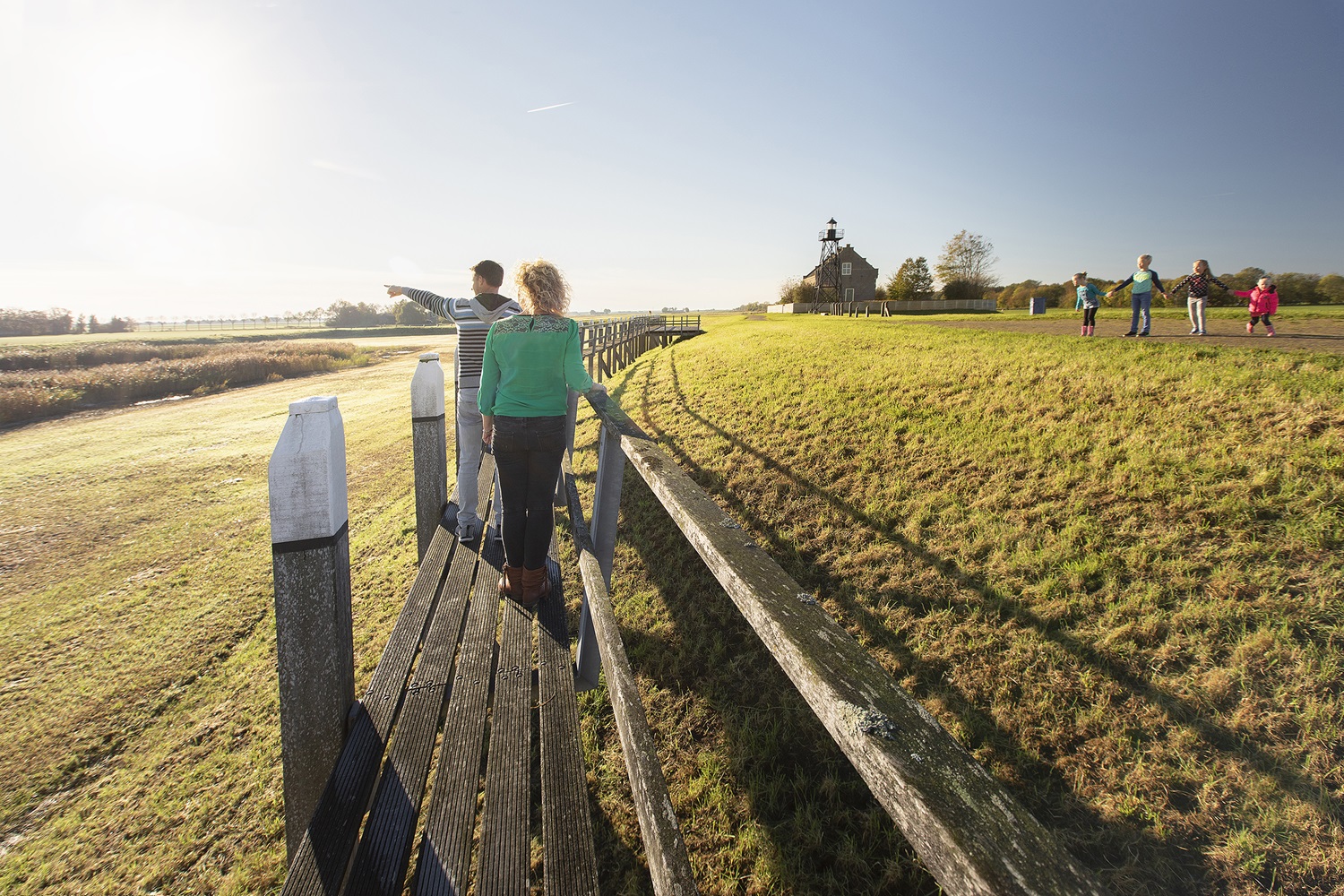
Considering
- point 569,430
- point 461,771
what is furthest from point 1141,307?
point 461,771

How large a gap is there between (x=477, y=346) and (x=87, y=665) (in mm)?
4212

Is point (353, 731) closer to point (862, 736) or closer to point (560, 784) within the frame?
point (560, 784)

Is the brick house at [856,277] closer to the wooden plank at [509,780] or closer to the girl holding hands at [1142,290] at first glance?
the girl holding hands at [1142,290]

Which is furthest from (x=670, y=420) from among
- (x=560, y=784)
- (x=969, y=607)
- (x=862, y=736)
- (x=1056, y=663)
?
(x=862, y=736)

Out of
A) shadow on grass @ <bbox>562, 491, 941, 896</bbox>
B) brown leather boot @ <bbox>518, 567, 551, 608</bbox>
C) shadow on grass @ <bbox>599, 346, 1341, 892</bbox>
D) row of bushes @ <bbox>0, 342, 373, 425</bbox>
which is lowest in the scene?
shadow on grass @ <bbox>562, 491, 941, 896</bbox>

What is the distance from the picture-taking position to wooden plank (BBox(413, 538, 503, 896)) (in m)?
1.70

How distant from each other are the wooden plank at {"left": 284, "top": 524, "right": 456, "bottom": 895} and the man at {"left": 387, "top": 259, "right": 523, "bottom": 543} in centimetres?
118

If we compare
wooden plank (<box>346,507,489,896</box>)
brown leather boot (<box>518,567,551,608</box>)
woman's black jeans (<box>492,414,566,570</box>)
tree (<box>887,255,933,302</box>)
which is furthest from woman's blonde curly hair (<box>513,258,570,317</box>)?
tree (<box>887,255,933,302</box>)

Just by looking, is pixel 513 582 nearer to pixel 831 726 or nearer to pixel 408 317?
pixel 831 726

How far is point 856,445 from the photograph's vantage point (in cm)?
574

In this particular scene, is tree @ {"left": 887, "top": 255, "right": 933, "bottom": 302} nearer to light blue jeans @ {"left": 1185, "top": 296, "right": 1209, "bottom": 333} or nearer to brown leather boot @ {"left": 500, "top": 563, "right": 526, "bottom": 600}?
light blue jeans @ {"left": 1185, "top": 296, "right": 1209, "bottom": 333}

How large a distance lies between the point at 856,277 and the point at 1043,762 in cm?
5121

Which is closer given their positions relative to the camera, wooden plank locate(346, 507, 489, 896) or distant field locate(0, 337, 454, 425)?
wooden plank locate(346, 507, 489, 896)

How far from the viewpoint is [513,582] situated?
128 inches
